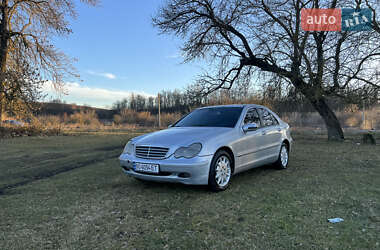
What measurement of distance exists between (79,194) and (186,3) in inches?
449

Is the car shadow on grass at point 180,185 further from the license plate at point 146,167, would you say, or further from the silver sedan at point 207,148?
the license plate at point 146,167

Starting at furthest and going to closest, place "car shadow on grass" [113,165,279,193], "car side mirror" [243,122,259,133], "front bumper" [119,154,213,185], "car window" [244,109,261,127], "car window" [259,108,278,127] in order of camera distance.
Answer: "car window" [259,108,278,127] < "car window" [244,109,261,127] < "car side mirror" [243,122,259,133] < "car shadow on grass" [113,165,279,193] < "front bumper" [119,154,213,185]

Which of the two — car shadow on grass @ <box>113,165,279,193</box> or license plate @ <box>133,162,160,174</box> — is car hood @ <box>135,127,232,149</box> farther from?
car shadow on grass @ <box>113,165,279,193</box>

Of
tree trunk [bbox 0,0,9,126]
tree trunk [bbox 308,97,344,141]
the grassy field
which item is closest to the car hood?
the grassy field

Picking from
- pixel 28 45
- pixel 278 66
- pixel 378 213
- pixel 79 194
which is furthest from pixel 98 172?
pixel 28 45

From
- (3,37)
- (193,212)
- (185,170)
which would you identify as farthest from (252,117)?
(3,37)

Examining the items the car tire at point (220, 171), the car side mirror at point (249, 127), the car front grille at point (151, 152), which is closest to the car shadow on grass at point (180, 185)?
the car tire at point (220, 171)

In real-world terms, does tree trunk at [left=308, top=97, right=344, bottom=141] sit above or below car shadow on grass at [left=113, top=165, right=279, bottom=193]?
above

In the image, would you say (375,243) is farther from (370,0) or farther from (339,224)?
(370,0)

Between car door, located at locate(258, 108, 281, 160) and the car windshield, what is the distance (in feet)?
2.44

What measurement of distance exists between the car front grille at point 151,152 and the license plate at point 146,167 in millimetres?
137

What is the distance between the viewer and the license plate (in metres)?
4.04

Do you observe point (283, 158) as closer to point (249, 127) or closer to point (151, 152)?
point (249, 127)

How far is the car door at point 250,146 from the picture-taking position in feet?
15.4
